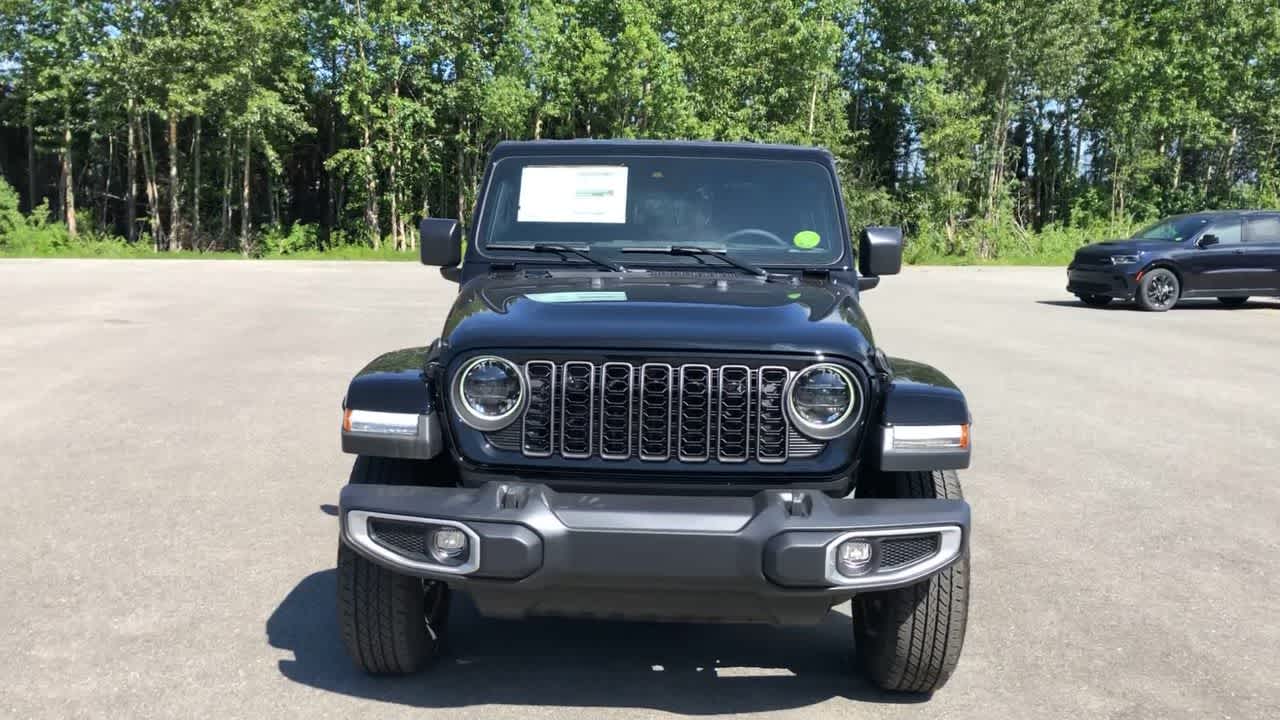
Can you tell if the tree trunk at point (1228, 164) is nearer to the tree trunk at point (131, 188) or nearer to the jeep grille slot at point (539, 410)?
the tree trunk at point (131, 188)

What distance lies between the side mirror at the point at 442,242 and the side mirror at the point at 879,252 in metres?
1.69

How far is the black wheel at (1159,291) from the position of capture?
65.3ft

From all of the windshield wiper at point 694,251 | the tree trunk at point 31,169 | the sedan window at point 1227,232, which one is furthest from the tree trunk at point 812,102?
the windshield wiper at point 694,251

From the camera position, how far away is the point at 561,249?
464 cm

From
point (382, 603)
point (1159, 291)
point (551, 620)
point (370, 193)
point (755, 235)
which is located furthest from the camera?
point (370, 193)

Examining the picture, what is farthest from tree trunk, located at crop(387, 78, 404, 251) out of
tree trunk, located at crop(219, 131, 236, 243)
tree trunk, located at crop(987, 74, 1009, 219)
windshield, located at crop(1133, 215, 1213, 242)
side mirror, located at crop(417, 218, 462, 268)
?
side mirror, located at crop(417, 218, 462, 268)

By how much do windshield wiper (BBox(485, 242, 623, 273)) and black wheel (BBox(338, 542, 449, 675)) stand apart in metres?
1.34

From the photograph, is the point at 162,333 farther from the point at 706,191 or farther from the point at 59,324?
the point at 706,191

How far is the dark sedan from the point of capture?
19.9 metres

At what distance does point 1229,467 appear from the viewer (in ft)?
25.0

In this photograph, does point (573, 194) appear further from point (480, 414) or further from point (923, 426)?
point (923, 426)

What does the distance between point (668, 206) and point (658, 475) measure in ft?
5.31

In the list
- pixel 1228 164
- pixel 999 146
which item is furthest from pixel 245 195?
pixel 1228 164

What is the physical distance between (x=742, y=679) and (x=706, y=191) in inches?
75.4
